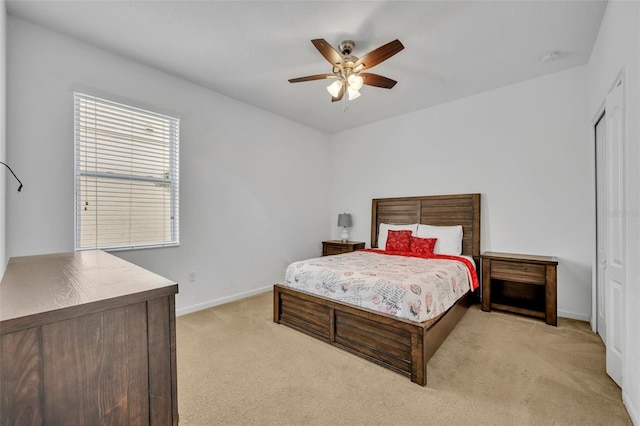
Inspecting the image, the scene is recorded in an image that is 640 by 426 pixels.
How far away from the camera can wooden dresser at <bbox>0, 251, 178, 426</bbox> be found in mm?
681

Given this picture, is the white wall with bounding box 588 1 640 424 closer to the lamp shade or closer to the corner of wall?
the lamp shade

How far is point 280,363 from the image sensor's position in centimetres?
223

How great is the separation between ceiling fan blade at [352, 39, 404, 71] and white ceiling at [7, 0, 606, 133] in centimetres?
26

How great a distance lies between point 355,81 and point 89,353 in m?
2.48

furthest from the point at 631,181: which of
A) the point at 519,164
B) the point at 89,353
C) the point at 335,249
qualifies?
the point at 335,249

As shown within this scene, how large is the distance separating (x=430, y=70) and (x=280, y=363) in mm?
3278

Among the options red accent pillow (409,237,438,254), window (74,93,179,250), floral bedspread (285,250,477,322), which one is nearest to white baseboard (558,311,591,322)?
floral bedspread (285,250,477,322)

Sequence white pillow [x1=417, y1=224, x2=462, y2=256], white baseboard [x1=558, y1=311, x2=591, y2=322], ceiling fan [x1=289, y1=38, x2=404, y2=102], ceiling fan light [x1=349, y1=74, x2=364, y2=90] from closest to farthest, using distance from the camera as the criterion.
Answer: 1. ceiling fan [x1=289, y1=38, x2=404, y2=102]
2. ceiling fan light [x1=349, y1=74, x2=364, y2=90]
3. white baseboard [x1=558, y1=311, x2=591, y2=322]
4. white pillow [x1=417, y1=224, x2=462, y2=256]

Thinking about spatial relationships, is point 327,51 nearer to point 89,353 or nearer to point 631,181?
point 631,181

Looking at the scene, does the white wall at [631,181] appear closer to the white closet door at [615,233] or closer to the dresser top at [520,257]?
the white closet door at [615,233]

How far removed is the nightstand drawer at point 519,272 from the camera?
3008 millimetres

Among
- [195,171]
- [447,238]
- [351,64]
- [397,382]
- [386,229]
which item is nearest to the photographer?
[397,382]

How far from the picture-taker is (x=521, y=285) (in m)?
3.56

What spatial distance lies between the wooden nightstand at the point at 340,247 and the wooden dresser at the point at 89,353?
150 inches
